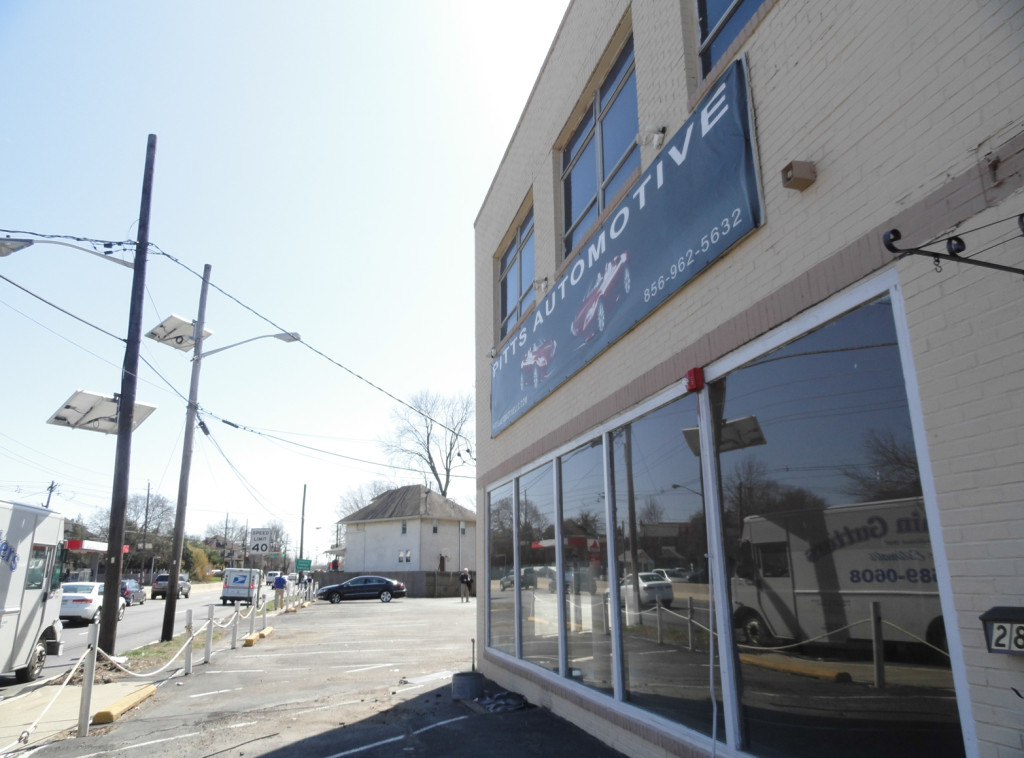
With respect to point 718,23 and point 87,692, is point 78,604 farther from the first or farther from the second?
point 718,23

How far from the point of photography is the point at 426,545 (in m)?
50.8

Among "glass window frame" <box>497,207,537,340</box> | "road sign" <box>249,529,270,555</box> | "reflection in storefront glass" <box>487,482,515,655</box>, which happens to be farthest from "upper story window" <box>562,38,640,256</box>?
"road sign" <box>249,529,270,555</box>

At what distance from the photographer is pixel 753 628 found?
179 inches

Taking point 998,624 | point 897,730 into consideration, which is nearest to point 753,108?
point 998,624

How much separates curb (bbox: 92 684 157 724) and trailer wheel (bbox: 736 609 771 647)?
7.54 m

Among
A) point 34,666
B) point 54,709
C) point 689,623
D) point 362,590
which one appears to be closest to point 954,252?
point 689,623

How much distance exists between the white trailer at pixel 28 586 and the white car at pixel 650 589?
9612 millimetres

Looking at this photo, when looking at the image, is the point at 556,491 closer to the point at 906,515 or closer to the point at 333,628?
the point at 906,515

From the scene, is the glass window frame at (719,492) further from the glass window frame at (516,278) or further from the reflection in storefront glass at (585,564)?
the glass window frame at (516,278)

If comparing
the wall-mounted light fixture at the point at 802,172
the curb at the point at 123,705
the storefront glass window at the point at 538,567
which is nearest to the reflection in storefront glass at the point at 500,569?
the storefront glass window at the point at 538,567

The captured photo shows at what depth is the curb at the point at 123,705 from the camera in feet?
26.8

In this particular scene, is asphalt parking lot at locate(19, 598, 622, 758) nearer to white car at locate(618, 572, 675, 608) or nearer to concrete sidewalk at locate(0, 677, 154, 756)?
concrete sidewalk at locate(0, 677, 154, 756)

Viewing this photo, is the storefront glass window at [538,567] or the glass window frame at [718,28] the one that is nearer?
the glass window frame at [718,28]

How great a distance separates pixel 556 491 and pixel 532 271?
351 cm
